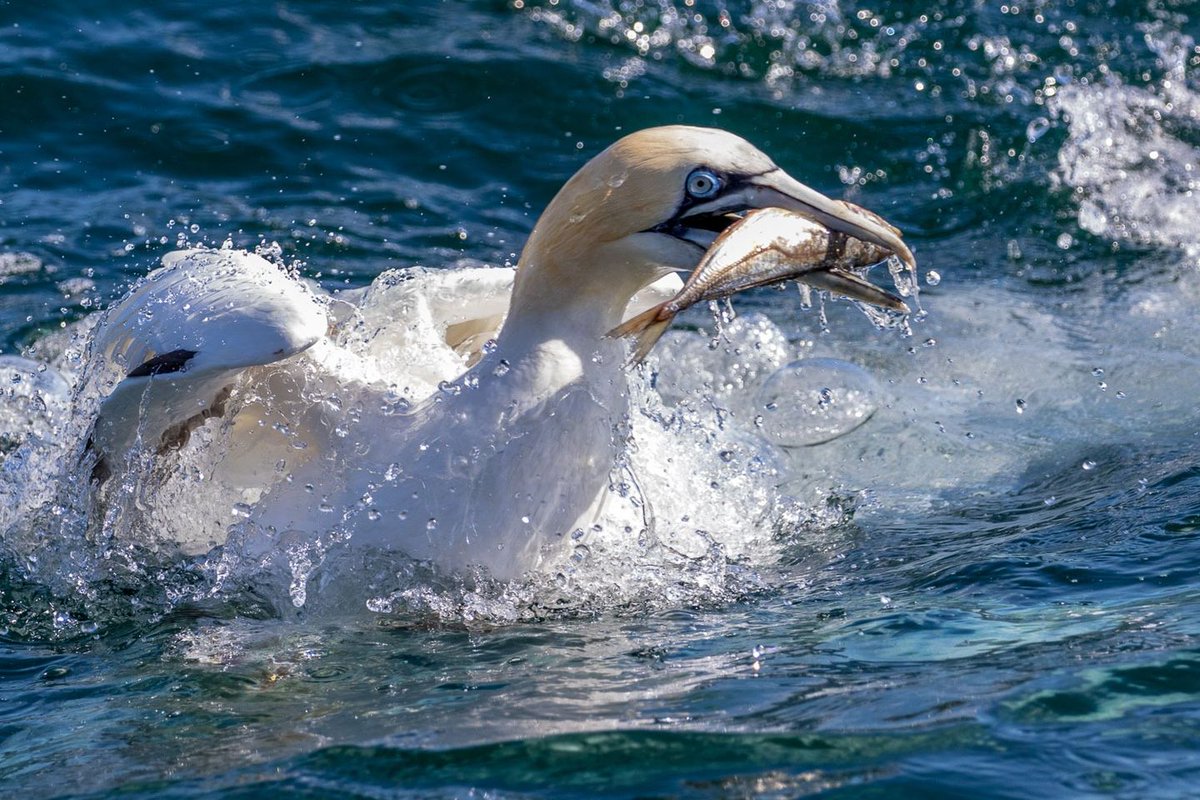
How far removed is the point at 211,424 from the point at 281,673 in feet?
3.08

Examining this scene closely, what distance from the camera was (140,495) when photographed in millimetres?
4809

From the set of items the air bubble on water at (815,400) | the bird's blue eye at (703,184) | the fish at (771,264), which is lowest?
the air bubble on water at (815,400)

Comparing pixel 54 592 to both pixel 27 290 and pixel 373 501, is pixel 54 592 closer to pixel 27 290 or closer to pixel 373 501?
pixel 373 501

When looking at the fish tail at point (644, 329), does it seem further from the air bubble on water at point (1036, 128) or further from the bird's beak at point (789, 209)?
the air bubble on water at point (1036, 128)

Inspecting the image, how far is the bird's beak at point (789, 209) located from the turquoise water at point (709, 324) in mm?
1042

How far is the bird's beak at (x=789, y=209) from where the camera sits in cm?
424

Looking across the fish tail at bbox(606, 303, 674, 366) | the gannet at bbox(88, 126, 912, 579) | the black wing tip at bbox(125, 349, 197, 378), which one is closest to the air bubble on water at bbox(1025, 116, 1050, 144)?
the gannet at bbox(88, 126, 912, 579)

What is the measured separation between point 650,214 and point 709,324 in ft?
11.4

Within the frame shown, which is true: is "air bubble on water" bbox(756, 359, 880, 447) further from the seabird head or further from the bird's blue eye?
the bird's blue eye

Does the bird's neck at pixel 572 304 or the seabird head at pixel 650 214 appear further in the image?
the bird's neck at pixel 572 304

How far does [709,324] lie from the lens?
780cm

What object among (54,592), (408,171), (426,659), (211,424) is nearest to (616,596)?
→ (426,659)

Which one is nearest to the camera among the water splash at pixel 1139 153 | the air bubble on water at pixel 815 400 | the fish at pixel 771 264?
the fish at pixel 771 264

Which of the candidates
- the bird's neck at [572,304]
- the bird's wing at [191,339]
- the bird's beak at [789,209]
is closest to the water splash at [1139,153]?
the bird's beak at [789,209]
